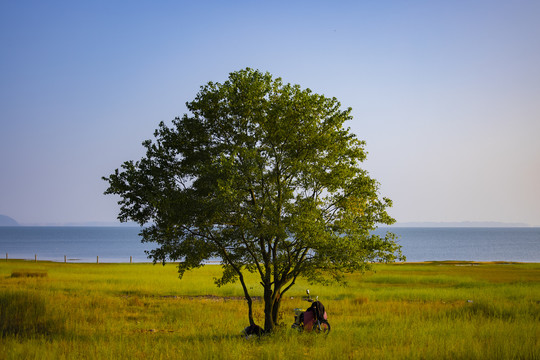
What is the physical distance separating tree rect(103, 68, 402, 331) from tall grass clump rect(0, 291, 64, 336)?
8148 mm

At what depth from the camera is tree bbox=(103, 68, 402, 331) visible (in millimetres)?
17625

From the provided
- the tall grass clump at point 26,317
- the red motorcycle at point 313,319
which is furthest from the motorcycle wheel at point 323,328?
the tall grass clump at point 26,317

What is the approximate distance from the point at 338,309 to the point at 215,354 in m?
16.3

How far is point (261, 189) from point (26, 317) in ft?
51.9

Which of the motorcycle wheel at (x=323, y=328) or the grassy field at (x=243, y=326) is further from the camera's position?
the motorcycle wheel at (x=323, y=328)

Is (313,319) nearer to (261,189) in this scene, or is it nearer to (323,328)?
(323,328)

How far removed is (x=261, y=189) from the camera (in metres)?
18.8

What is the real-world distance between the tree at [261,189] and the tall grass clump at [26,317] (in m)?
8.15

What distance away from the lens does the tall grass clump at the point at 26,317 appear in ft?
71.5

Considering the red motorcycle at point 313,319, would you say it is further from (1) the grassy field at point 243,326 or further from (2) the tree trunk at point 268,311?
(2) the tree trunk at point 268,311

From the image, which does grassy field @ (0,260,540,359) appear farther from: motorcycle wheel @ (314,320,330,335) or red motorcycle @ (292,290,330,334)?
red motorcycle @ (292,290,330,334)

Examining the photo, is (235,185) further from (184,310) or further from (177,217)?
(184,310)

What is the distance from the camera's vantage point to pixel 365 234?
760 inches

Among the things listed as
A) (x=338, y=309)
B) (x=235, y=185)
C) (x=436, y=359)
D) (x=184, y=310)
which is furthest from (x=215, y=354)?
(x=338, y=309)
